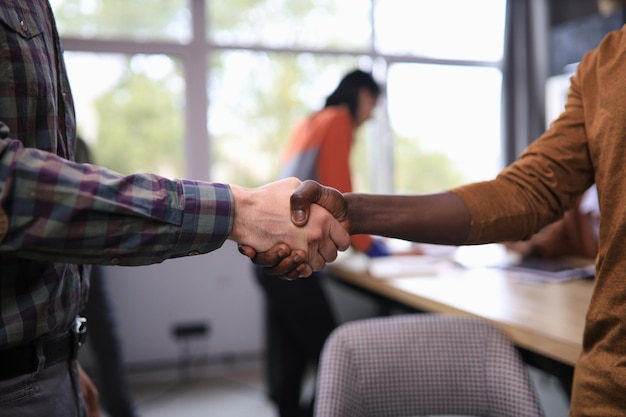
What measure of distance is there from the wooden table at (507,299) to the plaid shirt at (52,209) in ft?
3.10

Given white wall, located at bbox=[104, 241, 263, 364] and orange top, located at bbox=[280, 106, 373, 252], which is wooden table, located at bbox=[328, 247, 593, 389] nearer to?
orange top, located at bbox=[280, 106, 373, 252]

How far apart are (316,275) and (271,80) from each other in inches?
87.5

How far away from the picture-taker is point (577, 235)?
266 cm

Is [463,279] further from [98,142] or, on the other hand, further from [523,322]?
→ [98,142]

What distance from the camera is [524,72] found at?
4.79 meters

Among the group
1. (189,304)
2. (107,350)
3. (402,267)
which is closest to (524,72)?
(402,267)

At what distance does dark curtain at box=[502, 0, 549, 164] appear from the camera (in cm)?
468

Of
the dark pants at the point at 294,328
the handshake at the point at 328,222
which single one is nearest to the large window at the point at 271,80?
the dark pants at the point at 294,328

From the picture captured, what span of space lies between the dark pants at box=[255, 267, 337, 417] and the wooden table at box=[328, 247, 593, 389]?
0.76ft

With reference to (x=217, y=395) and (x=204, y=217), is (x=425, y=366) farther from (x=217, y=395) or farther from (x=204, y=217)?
(x=217, y=395)

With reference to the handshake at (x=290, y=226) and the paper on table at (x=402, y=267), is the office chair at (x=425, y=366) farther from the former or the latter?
the paper on table at (x=402, y=267)

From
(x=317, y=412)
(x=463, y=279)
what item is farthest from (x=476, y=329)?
(x=463, y=279)

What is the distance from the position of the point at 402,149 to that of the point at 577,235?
2.10 meters

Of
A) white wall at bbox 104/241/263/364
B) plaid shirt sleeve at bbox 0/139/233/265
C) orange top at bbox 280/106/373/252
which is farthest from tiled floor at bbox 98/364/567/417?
plaid shirt sleeve at bbox 0/139/233/265
